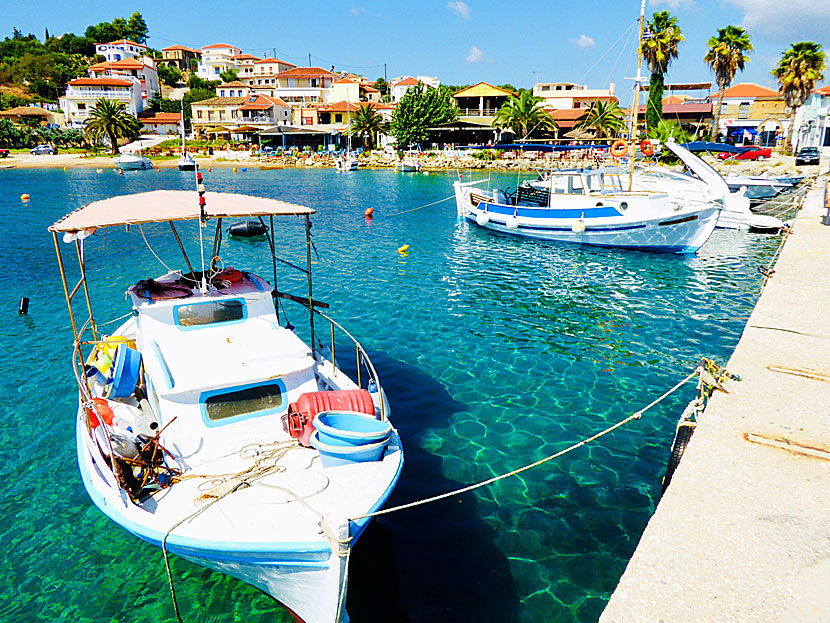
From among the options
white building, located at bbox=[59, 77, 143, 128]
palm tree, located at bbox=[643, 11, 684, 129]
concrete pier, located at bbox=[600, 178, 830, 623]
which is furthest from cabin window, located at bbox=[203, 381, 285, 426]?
white building, located at bbox=[59, 77, 143, 128]

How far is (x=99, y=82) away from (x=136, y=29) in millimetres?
56337

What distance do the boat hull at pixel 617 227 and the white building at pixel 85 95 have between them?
95839 mm

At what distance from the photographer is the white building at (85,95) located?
96375 millimetres

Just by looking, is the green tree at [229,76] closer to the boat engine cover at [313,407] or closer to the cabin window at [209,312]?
the cabin window at [209,312]

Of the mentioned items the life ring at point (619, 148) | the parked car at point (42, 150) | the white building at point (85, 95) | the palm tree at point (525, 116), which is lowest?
the life ring at point (619, 148)

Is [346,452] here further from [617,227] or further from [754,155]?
[754,155]

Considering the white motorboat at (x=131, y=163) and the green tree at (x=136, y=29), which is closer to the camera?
the white motorboat at (x=131, y=163)

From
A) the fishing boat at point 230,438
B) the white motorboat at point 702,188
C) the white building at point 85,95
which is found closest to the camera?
the fishing boat at point 230,438

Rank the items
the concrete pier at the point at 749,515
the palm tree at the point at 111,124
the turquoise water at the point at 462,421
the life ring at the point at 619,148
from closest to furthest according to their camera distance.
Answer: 1. the concrete pier at the point at 749,515
2. the turquoise water at the point at 462,421
3. the life ring at the point at 619,148
4. the palm tree at the point at 111,124

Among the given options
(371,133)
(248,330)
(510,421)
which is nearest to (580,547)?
(510,421)

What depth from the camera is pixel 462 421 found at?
10.3m

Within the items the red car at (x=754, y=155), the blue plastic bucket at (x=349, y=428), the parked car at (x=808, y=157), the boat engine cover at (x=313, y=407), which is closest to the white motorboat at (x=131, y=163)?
the red car at (x=754, y=155)

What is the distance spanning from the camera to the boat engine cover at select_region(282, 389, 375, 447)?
6.80 metres

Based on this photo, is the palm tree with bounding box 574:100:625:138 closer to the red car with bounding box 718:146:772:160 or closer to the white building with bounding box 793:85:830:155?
the red car with bounding box 718:146:772:160
